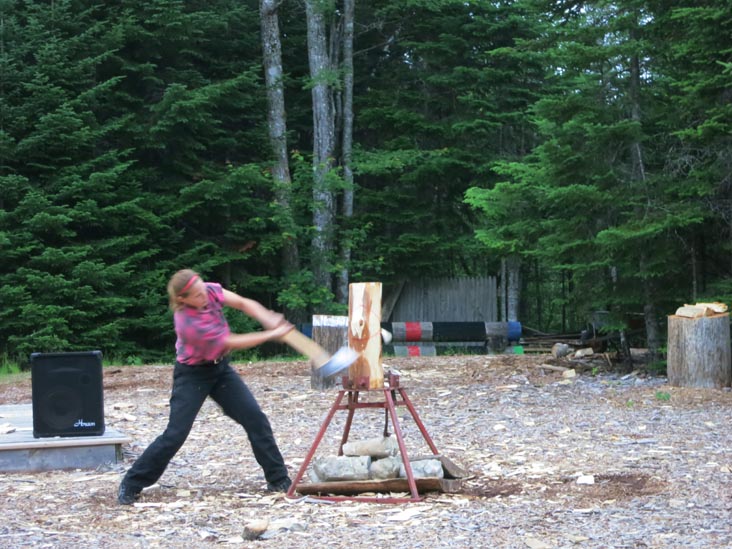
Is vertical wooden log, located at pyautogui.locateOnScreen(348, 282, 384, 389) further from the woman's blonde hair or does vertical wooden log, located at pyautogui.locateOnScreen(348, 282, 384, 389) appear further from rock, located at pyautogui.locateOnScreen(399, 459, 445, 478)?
the woman's blonde hair

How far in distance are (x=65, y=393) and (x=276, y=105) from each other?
49.6 feet

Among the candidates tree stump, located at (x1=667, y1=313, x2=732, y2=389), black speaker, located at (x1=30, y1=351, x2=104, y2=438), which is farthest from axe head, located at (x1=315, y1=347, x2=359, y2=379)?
tree stump, located at (x1=667, y1=313, x2=732, y2=389)

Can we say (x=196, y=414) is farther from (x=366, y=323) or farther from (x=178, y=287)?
(x=366, y=323)

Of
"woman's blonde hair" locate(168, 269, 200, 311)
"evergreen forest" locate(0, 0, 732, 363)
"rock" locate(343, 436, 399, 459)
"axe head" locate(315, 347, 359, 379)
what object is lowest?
"rock" locate(343, 436, 399, 459)

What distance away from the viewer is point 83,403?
8.09 meters

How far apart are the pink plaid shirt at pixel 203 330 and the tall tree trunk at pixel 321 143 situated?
1511cm

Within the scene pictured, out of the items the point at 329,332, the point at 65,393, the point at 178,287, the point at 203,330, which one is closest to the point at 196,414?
the point at 203,330

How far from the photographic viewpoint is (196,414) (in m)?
6.50

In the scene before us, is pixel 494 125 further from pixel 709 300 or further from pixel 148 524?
pixel 148 524

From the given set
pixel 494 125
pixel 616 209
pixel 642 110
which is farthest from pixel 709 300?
pixel 494 125

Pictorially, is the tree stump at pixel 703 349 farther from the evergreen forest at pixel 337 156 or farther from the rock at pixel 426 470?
the rock at pixel 426 470

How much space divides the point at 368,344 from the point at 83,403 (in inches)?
110

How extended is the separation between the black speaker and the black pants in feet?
5.85

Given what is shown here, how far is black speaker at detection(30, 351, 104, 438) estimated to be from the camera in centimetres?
797
